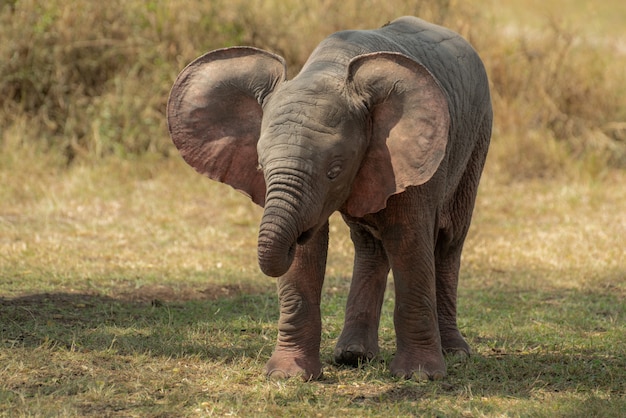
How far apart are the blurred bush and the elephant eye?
815 centimetres

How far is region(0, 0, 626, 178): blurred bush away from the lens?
13.2m

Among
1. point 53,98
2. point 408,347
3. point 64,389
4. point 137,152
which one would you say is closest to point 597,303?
point 408,347

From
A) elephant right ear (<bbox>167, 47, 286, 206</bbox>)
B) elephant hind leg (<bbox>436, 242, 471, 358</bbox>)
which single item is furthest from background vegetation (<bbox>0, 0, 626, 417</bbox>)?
elephant right ear (<bbox>167, 47, 286, 206</bbox>)

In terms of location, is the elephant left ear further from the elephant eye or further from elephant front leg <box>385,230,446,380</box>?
elephant front leg <box>385,230,446,380</box>

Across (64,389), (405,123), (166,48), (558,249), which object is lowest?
(64,389)

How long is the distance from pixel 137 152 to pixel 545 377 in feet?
26.7

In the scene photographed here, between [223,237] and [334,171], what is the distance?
5438mm

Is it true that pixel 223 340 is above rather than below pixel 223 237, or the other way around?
below

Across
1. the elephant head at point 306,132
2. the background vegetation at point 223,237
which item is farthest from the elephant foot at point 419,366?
the elephant head at point 306,132

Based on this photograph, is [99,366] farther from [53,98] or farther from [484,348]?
[53,98]

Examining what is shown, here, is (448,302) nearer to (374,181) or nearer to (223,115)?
(374,181)

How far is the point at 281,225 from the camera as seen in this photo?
4934 mm

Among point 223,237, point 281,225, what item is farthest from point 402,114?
point 223,237

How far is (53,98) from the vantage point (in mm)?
13523
